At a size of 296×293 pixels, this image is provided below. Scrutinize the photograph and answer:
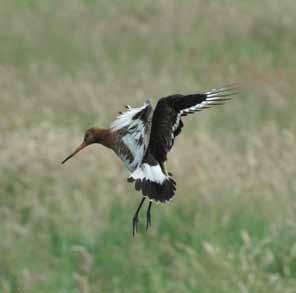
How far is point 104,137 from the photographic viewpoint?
1.80 meters

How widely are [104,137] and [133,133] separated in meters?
0.09

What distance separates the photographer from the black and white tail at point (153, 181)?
1.73m

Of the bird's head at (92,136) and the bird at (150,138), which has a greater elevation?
the bird's head at (92,136)

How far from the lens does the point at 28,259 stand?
526 cm

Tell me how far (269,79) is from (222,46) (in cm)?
273

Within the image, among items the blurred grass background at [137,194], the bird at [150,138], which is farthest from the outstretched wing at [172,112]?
the blurred grass background at [137,194]

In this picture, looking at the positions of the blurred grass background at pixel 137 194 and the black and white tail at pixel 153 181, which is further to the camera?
the blurred grass background at pixel 137 194

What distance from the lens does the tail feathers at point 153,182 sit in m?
1.73

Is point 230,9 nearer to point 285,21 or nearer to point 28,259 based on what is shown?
point 285,21

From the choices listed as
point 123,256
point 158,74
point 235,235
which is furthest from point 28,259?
point 158,74

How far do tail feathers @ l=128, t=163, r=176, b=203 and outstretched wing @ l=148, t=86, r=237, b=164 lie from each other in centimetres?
3

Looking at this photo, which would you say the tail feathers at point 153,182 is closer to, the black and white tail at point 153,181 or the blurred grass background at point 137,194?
the black and white tail at point 153,181

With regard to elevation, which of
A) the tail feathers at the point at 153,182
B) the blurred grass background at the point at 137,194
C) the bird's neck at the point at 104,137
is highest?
the blurred grass background at the point at 137,194

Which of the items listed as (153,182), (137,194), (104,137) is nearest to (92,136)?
(104,137)
